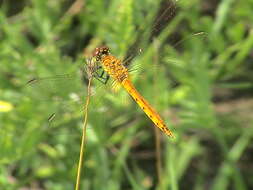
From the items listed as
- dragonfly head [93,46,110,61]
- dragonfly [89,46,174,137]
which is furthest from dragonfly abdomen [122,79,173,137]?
dragonfly head [93,46,110,61]

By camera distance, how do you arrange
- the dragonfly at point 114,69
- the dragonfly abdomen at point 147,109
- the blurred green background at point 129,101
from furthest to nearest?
the blurred green background at point 129,101, the dragonfly at point 114,69, the dragonfly abdomen at point 147,109

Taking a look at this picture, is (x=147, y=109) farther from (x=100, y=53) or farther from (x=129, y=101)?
(x=129, y=101)

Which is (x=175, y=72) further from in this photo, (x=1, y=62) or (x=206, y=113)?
(x=1, y=62)

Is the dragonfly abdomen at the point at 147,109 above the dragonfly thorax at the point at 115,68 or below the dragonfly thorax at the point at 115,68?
below

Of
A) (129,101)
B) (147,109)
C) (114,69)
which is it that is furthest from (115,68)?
(129,101)

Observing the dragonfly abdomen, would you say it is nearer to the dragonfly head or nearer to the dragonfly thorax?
the dragonfly thorax

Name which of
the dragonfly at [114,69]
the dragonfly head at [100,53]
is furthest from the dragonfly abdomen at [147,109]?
the dragonfly head at [100,53]

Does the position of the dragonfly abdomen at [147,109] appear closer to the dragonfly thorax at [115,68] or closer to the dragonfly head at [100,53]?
the dragonfly thorax at [115,68]

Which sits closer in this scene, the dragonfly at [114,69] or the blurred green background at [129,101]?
the dragonfly at [114,69]
